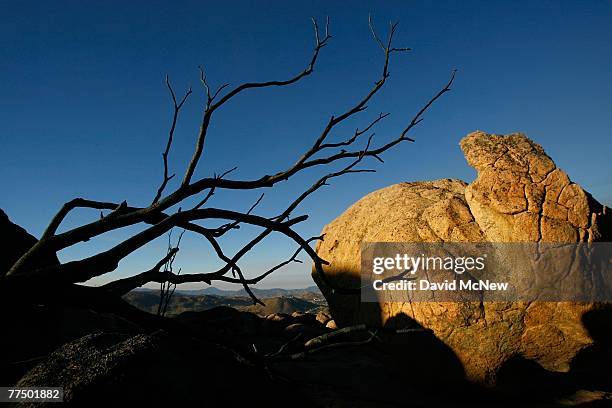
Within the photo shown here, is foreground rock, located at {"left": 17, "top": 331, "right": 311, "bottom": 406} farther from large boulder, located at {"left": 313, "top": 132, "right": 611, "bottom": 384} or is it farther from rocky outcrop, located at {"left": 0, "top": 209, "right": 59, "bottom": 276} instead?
rocky outcrop, located at {"left": 0, "top": 209, "right": 59, "bottom": 276}

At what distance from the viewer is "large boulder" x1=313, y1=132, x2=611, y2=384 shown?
16.5 ft

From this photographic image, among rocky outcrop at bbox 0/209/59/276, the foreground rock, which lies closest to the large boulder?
the foreground rock

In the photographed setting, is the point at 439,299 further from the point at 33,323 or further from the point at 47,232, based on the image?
the point at 33,323

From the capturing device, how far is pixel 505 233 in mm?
5270

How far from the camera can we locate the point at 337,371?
21.9ft

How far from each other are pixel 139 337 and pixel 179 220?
40.2 inches

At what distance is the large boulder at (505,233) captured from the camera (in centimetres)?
503

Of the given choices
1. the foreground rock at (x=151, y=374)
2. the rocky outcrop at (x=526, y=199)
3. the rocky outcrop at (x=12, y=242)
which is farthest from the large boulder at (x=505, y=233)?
the rocky outcrop at (x=12, y=242)

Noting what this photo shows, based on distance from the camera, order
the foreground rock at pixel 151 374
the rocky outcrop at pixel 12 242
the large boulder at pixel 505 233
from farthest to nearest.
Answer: the rocky outcrop at pixel 12 242, the large boulder at pixel 505 233, the foreground rock at pixel 151 374

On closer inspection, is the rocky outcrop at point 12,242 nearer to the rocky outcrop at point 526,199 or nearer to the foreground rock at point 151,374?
the foreground rock at point 151,374

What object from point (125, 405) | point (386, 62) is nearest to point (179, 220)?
point (125, 405)

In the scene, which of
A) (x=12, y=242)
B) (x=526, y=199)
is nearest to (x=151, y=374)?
(x=12, y=242)

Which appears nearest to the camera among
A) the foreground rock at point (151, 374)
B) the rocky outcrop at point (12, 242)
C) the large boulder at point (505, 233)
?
the foreground rock at point (151, 374)

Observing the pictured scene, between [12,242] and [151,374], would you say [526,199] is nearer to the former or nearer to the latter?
[151,374]
